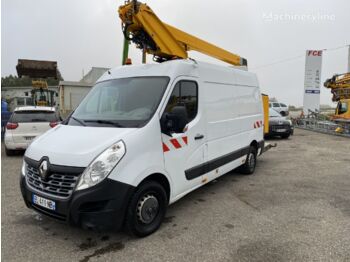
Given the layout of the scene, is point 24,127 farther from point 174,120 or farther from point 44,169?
point 174,120

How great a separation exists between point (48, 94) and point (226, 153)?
61.8ft

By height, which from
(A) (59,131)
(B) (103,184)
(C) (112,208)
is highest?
(A) (59,131)

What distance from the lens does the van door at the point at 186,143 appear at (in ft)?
11.9

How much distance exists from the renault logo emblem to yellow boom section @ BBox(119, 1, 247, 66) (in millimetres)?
3313

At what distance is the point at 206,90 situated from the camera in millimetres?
4473

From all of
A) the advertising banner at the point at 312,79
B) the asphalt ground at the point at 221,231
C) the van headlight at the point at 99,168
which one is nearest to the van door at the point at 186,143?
the asphalt ground at the point at 221,231

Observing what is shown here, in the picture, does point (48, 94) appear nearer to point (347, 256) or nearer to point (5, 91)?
point (347, 256)

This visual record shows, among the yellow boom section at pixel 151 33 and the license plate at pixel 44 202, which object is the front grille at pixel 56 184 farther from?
the yellow boom section at pixel 151 33

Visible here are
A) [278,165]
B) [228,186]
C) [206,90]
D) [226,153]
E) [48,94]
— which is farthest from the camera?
[48,94]

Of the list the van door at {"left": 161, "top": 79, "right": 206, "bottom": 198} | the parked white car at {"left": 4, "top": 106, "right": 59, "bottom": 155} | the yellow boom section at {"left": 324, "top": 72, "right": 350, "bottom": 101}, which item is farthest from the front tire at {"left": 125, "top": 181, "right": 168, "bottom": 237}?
the yellow boom section at {"left": 324, "top": 72, "right": 350, "bottom": 101}

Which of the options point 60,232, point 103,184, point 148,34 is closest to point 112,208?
point 103,184

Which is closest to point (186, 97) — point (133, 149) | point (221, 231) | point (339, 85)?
point (133, 149)

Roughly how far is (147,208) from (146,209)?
19 mm

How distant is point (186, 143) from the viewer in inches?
154
